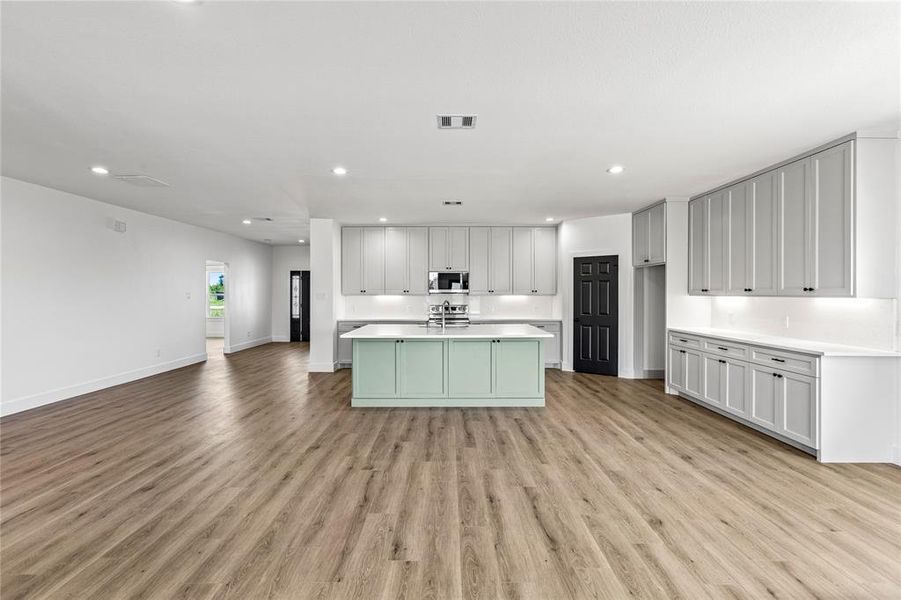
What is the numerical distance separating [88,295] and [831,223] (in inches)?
340

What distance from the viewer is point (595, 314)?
7184 millimetres

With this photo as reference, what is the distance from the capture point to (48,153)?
12.7 feet

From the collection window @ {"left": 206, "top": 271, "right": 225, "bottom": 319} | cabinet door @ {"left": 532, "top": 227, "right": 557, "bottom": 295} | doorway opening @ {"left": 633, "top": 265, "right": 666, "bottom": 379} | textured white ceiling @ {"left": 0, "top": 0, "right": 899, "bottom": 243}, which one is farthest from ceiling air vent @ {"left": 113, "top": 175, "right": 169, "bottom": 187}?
window @ {"left": 206, "top": 271, "right": 225, "bottom": 319}

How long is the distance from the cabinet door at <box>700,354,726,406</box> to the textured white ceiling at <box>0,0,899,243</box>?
207 cm

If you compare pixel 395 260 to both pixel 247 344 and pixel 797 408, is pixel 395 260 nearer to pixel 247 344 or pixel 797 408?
pixel 247 344

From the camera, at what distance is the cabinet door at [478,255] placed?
7918 mm

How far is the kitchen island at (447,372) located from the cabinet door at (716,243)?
88.8 inches

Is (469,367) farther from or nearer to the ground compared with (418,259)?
nearer to the ground

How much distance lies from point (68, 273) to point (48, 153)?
2360mm

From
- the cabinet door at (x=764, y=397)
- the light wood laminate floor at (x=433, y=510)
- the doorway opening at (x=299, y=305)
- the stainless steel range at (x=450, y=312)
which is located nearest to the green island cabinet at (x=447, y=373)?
the light wood laminate floor at (x=433, y=510)

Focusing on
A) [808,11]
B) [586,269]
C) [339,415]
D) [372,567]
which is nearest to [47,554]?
[372,567]

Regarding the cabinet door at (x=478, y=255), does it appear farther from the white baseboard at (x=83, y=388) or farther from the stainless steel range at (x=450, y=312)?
the white baseboard at (x=83, y=388)

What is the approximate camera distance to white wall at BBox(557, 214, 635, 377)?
6.83 m

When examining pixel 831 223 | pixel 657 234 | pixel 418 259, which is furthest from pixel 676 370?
pixel 418 259
